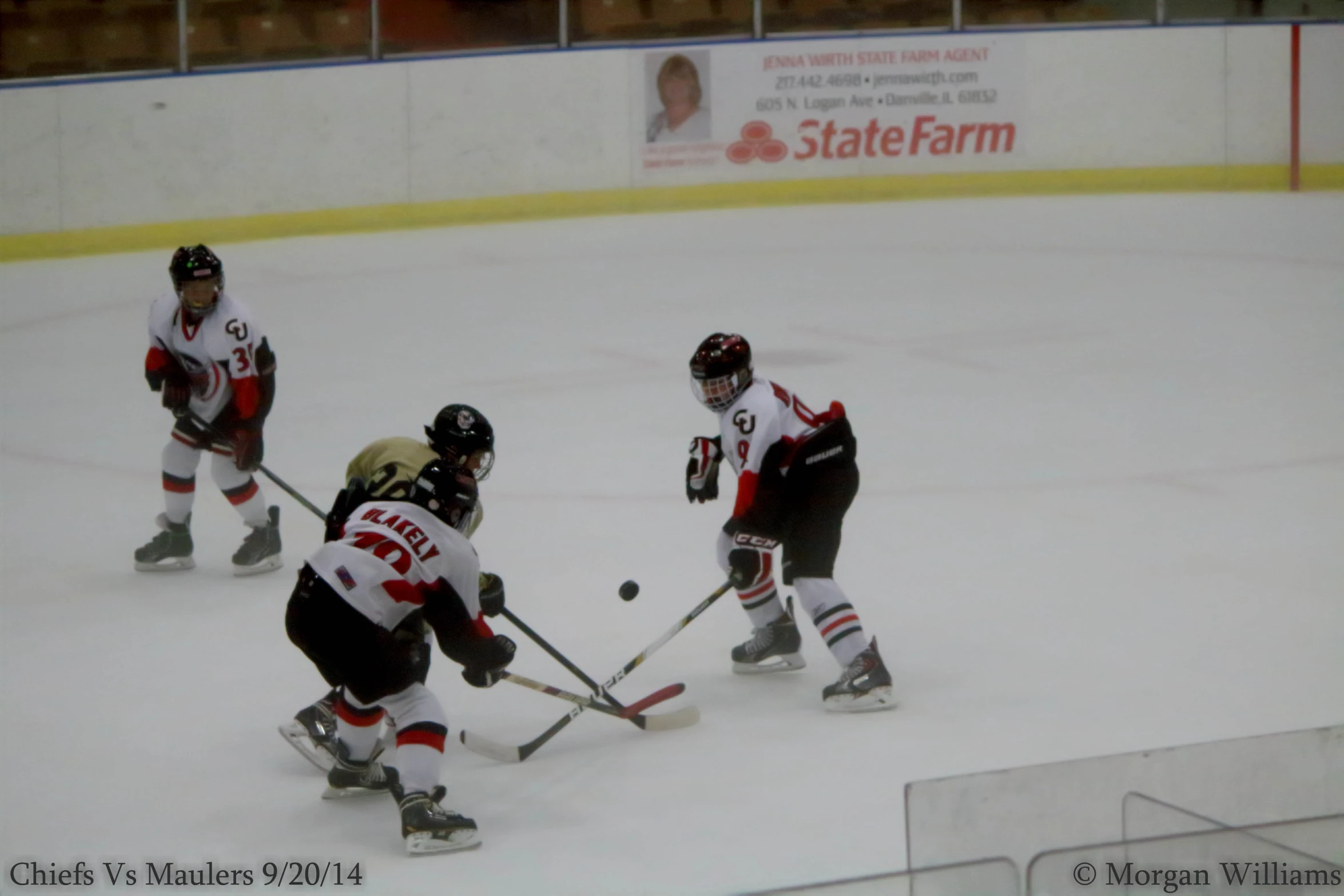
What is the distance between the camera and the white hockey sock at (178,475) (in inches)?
226

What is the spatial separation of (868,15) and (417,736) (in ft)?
34.5

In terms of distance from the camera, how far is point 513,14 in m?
12.6

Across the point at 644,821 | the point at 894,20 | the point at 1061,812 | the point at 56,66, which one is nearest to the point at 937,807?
the point at 1061,812

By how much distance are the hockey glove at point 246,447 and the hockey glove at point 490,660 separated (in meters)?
2.13

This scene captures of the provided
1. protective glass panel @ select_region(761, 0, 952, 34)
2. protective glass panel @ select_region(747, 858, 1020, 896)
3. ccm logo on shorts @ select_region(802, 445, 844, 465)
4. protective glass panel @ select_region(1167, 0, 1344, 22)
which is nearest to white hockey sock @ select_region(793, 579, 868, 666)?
ccm logo on shorts @ select_region(802, 445, 844, 465)

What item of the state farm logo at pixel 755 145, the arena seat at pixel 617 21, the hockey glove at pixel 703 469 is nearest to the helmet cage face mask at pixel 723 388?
the hockey glove at pixel 703 469

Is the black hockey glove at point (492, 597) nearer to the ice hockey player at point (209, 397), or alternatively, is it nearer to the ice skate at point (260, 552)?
the ice hockey player at point (209, 397)

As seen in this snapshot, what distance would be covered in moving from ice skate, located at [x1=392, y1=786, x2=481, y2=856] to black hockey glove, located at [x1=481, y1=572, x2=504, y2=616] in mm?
448

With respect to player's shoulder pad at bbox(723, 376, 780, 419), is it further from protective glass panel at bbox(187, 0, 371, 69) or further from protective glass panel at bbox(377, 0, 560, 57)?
protective glass panel at bbox(377, 0, 560, 57)

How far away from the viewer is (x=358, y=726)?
12.8 feet

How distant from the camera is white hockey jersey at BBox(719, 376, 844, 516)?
4.42 m

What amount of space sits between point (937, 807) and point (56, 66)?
33.4 ft

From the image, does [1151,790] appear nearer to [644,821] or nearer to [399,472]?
[644,821]

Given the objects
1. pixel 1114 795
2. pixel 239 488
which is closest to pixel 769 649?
pixel 239 488
